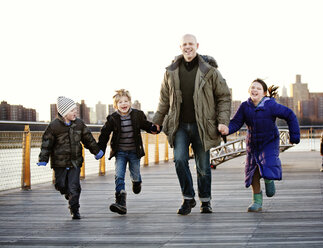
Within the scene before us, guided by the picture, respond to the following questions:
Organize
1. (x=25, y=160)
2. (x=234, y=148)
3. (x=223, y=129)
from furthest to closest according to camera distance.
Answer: (x=234, y=148) → (x=25, y=160) → (x=223, y=129)

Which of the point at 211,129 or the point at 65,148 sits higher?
the point at 211,129

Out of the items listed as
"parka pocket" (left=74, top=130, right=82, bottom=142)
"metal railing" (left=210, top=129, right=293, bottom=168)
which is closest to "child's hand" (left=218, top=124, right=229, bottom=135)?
"parka pocket" (left=74, top=130, right=82, bottom=142)

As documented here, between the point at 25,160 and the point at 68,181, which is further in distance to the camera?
the point at 25,160

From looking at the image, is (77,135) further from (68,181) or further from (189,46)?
(189,46)

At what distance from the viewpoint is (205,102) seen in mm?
6027

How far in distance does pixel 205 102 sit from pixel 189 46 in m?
0.59

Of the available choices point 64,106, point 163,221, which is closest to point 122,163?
point 64,106

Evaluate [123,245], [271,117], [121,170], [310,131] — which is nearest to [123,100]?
[121,170]

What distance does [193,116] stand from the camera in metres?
6.09

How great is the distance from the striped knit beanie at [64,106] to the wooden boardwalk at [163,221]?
3.60 ft

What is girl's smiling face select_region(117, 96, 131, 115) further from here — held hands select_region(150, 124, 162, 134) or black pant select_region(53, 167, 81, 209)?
black pant select_region(53, 167, 81, 209)

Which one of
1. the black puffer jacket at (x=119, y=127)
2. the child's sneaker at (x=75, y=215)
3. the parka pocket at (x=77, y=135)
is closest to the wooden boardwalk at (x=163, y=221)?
the child's sneaker at (x=75, y=215)

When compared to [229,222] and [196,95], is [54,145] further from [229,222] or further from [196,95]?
[229,222]

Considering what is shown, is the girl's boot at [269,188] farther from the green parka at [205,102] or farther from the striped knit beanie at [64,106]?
the striped knit beanie at [64,106]
